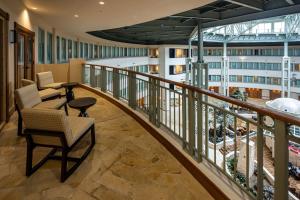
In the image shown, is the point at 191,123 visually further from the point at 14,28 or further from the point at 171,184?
the point at 14,28

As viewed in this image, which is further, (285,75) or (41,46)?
(285,75)

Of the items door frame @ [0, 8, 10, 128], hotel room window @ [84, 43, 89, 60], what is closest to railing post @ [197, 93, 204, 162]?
door frame @ [0, 8, 10, 128]

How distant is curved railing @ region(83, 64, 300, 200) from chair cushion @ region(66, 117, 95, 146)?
1154mm

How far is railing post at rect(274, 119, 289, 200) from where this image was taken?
154 cm

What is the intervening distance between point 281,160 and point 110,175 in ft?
5.76

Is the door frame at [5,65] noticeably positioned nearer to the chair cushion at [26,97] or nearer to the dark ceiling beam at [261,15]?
the chair cushion at [26,97]

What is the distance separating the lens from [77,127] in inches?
119

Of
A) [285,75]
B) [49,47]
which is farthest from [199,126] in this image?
[285,75]

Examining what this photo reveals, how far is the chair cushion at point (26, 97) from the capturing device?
3.64m

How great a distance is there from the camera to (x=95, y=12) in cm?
711

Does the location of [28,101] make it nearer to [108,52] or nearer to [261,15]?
[261,15]

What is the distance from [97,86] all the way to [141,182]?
6.90 metres

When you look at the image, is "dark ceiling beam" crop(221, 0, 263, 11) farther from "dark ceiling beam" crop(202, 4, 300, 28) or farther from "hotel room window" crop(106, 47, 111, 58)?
"hotel room window" crop(106, 47, 111, 58)

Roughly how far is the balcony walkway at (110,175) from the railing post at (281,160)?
0.80 meters
